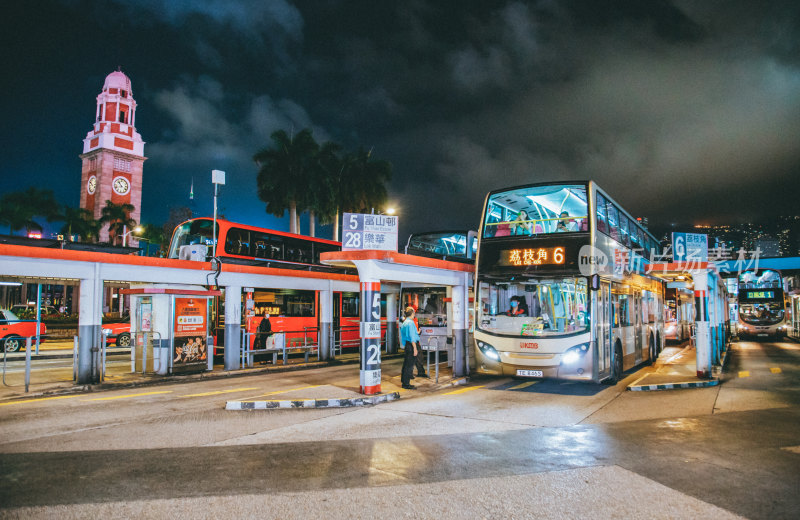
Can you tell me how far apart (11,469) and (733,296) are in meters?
40.1

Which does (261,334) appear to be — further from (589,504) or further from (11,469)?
(589,504)

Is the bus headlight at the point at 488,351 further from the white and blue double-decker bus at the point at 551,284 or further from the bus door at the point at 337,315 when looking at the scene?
the bus door at the point at 337,315

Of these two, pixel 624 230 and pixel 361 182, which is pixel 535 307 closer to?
pixel 624 230

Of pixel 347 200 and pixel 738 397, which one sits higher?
pixel 347 200

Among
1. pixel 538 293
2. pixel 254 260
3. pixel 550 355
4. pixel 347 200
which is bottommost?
pixel 550 355

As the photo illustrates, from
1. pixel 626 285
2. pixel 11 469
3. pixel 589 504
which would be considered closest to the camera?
pixel 589 504

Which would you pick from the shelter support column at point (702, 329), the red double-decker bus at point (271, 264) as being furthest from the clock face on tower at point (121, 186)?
the shelter support column at point (702, 329)

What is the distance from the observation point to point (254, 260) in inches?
633

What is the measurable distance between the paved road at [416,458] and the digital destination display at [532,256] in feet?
9.78

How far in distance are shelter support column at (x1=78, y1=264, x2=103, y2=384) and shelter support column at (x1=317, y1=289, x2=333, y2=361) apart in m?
7.27

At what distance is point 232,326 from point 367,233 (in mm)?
6723

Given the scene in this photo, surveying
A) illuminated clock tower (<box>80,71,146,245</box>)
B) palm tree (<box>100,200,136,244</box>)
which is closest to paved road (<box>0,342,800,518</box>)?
palm tree (<box>100,200,136,244</box>)

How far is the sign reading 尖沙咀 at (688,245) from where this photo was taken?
41.9 ft

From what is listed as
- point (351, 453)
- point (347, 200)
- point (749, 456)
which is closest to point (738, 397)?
point (749, 456)
